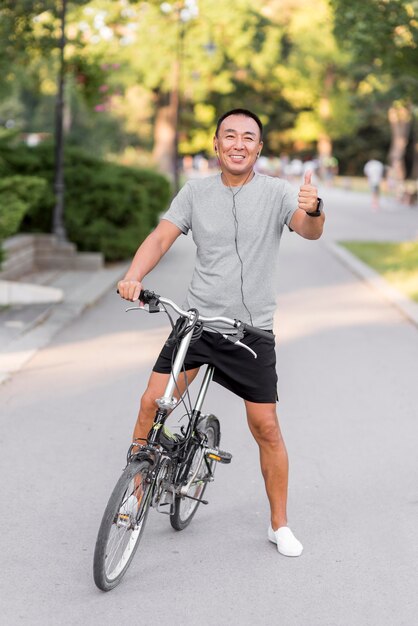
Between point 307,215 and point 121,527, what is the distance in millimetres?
1418

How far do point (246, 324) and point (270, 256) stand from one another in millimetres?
402

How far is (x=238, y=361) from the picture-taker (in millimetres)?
4617

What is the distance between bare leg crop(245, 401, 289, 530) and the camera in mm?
4684

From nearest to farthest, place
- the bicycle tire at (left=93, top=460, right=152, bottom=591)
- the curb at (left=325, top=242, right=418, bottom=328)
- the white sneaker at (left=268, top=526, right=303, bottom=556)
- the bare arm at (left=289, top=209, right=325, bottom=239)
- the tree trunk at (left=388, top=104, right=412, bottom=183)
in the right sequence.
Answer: the bicycle tire at (left=93, top=460, right=152, bottom=591) < the bare arm at (left=289, top=209, right=325, bottom=239) < the white sneaker at (left=268, top=526, right=303, bottom=556) < the curb at (left=325, top=242, right=418, bottom=328) < the tree trunk at (left=388, top=104, right=412, bottom=183)

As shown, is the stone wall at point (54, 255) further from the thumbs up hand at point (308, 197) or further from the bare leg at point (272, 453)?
the thumbs up hand at point (308, 197)

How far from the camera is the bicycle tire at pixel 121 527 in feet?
13.5

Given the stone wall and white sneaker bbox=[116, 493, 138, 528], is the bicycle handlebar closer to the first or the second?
white sneaker bbox=[116, 493, 138, 528]

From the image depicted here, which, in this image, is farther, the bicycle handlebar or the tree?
the tree

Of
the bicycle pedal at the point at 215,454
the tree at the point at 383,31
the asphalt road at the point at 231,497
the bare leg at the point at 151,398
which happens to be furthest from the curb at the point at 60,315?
the tree at the point at 383,31

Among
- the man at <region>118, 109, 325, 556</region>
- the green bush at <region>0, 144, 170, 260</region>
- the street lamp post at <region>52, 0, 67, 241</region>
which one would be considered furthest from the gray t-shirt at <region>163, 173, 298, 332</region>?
the street lamp post at <region>52, 0, 67, 241</region>

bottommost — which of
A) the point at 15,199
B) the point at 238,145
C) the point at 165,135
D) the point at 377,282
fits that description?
the point at 165,135

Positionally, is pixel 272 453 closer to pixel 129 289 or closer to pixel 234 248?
pixel 234 248

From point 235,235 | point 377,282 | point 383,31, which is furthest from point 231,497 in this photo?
point 383,31

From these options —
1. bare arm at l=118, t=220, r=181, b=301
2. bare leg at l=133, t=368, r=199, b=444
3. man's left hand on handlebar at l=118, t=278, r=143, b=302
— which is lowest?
bare leg at l=133, t=368, r=199, b=444
